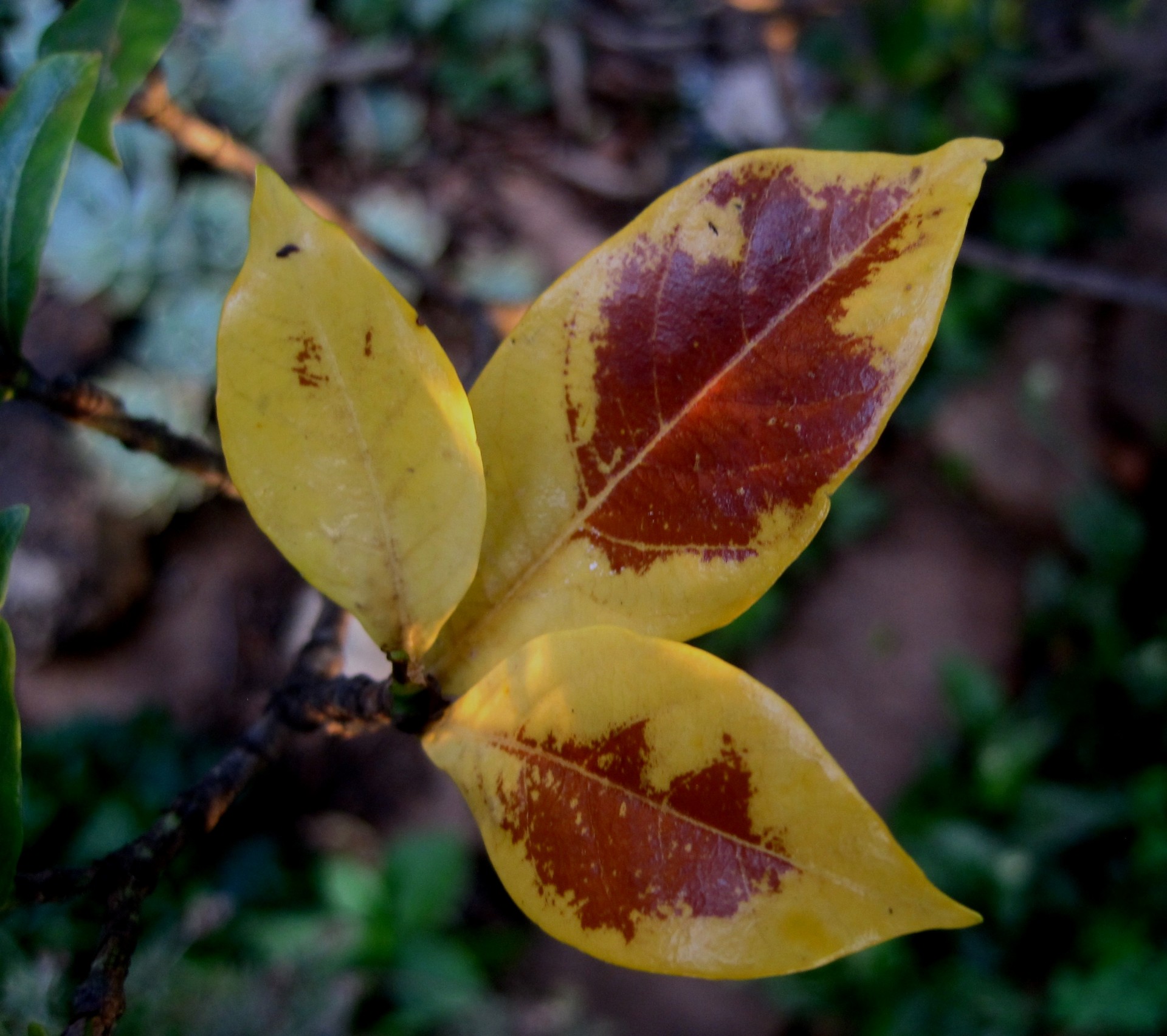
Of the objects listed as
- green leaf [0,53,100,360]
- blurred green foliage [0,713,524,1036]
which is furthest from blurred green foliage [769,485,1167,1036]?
green leaf [0,53,100,360]

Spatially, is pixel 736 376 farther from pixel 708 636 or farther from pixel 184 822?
pixel 708 636

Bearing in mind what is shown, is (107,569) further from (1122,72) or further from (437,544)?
(1122,72)

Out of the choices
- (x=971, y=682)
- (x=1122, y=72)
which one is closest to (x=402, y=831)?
(x=971, y=682)

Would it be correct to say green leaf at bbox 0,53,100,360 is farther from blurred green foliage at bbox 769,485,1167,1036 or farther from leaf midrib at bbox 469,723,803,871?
blurred green foliage at bbox 769,485,1167,1036

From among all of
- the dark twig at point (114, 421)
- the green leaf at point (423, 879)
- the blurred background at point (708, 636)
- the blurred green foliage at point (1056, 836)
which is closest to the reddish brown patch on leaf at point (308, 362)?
the dark twig at point (114, 421)

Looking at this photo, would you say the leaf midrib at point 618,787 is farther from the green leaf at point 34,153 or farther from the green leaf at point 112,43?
the green leaf at point 112,43
